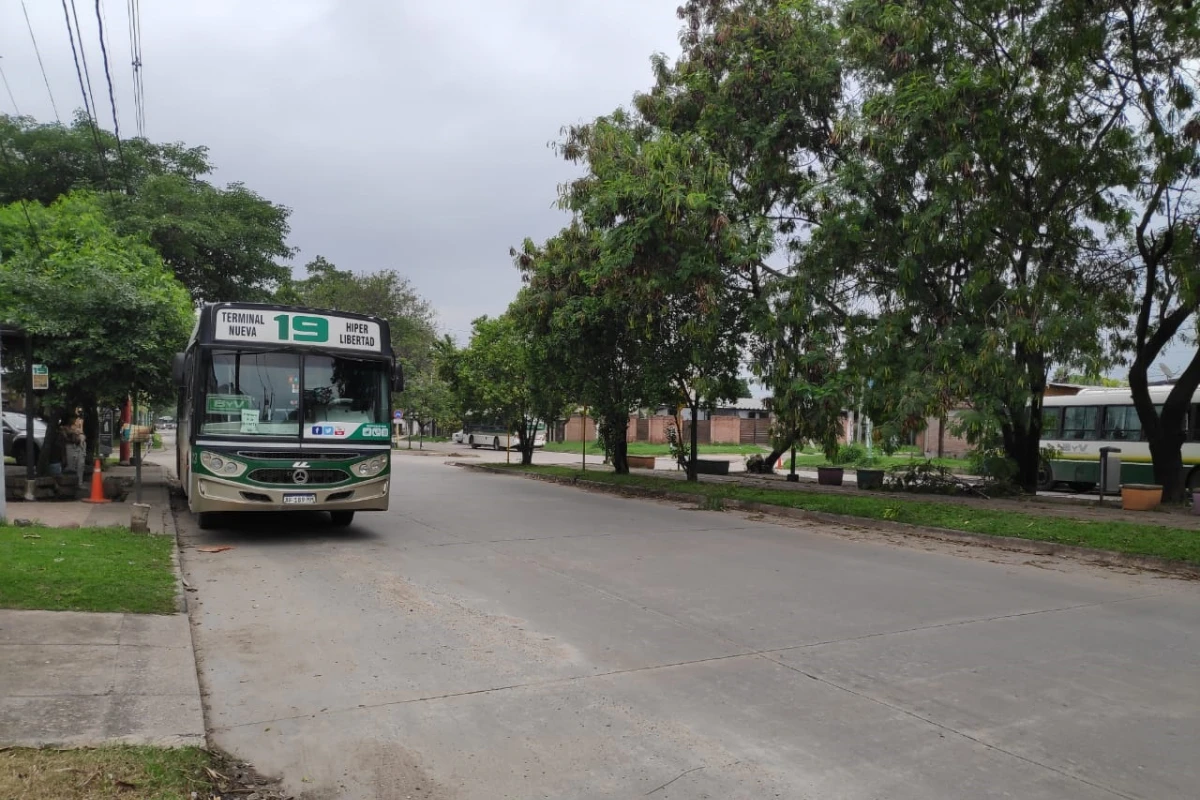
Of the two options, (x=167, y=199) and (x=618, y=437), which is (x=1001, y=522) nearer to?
(x=618, y=437)

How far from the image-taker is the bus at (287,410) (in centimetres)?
1106

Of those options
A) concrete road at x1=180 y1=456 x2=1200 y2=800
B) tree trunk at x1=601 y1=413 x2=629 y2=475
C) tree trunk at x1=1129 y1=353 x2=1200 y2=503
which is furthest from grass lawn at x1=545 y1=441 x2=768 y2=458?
concrete road at x1=180 y1=456 x2=1200 y2=800

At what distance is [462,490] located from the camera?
21.2m

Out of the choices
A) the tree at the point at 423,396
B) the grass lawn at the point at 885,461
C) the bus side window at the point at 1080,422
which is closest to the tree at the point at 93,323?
the bus side window at the point at 1080,422

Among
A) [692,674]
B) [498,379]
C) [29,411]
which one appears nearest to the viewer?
[692,674]

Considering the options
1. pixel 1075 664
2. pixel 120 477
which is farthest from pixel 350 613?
pixel 120 477

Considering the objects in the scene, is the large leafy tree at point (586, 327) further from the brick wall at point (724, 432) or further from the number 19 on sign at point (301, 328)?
the brick wall at point (724, 432)

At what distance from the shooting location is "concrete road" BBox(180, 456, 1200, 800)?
4328 millimetres

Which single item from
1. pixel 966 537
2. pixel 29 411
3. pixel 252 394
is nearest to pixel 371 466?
pixel 252 394

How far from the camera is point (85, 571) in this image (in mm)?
8156

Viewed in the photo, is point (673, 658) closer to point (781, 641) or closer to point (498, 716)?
point (781, 641)

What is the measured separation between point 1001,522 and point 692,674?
9.83m

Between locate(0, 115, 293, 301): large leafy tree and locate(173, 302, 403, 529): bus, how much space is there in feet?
48.0

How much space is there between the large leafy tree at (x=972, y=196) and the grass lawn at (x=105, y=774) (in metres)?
12.7
